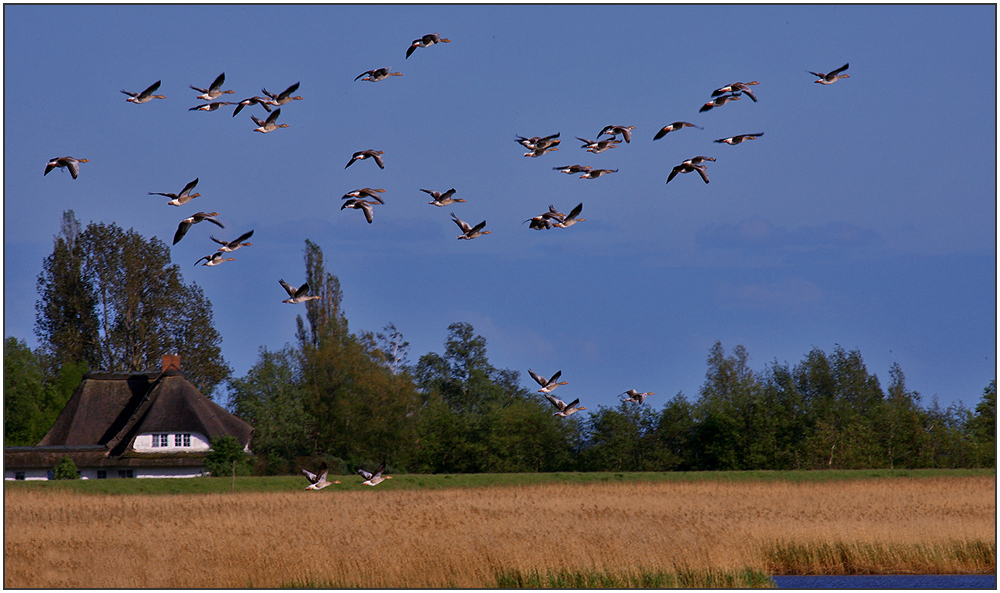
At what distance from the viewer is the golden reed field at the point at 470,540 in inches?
818

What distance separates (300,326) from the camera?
2840 inches

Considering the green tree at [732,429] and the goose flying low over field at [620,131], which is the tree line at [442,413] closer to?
the green tree at [732,429]

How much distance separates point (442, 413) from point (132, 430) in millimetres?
16017

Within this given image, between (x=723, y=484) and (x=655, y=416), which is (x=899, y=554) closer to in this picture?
(x=723, y=484)

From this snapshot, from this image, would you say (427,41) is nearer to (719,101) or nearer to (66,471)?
(719,101)

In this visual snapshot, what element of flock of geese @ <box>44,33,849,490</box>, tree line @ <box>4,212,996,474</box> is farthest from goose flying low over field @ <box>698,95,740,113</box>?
tree line @ <box>4,212,996,474</box>

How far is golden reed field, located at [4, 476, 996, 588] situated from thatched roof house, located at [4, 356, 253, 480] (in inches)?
1025

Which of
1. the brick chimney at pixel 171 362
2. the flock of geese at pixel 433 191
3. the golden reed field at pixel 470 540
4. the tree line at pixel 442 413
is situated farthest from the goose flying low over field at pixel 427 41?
the brick chimney at pixel 171 362

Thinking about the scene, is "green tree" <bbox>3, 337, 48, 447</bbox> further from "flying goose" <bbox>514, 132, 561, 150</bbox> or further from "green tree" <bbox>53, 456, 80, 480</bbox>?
"flying goose" <bbox>514, 132, 561, 150</bbox>

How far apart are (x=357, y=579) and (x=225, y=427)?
3939 cm

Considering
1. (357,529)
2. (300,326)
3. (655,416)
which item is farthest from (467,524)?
(300,326)

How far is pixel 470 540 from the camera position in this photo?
22234 mm

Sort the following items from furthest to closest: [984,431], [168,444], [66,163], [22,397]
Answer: [22,397] → [168,444] → [984,431] → [66,163]

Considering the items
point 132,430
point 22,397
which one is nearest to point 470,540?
point 132,430
